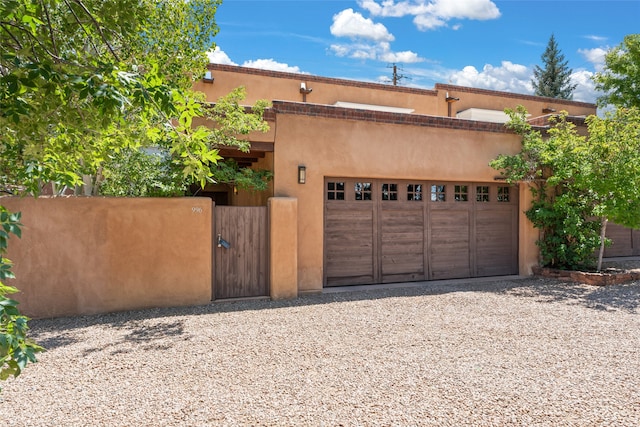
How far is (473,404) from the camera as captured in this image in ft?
12.8

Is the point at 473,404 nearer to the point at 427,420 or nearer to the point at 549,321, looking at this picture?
the point at 427,420

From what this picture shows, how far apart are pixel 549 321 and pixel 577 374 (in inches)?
97.9

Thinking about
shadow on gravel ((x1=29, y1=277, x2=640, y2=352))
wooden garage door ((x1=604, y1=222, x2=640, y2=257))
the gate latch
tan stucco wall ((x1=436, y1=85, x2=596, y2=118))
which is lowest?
shadow on gravel ((x1=29, y1=277, x2=640, y2=352))

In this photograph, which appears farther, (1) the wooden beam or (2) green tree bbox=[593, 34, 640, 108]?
(2) green tree bbox=[593, 34, 640, 108]

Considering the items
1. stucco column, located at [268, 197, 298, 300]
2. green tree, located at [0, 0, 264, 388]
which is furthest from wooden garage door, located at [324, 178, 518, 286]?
green tree, located at [0, 0, 264, 388]

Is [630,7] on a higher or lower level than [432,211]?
higher

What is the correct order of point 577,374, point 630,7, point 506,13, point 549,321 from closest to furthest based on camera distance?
point 577,374
point 549,321
point 506,13
point 630,7

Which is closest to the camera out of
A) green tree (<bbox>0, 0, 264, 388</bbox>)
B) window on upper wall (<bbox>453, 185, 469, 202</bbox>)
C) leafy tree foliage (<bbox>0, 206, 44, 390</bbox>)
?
leafy tree foliage (<bbox>0, 206, 44, 390</bbox>)

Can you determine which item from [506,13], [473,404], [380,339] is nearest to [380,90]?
[506,13]

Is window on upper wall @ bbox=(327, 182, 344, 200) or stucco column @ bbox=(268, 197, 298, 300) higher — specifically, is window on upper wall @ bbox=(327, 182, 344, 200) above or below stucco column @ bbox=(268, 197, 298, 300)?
above

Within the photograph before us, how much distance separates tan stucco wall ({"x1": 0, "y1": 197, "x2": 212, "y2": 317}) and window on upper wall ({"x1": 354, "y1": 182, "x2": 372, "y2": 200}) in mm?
3716

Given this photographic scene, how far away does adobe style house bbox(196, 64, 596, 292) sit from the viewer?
8984 mm

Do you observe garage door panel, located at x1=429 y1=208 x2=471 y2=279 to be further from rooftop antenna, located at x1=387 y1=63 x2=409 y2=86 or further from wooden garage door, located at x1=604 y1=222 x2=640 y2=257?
rooftop antenna, located at x1=387 y1=63 x2=409 y2=86

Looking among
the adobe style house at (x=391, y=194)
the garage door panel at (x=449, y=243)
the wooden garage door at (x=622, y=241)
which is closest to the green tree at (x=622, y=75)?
the wooden garage door at (x=622, y=241)
